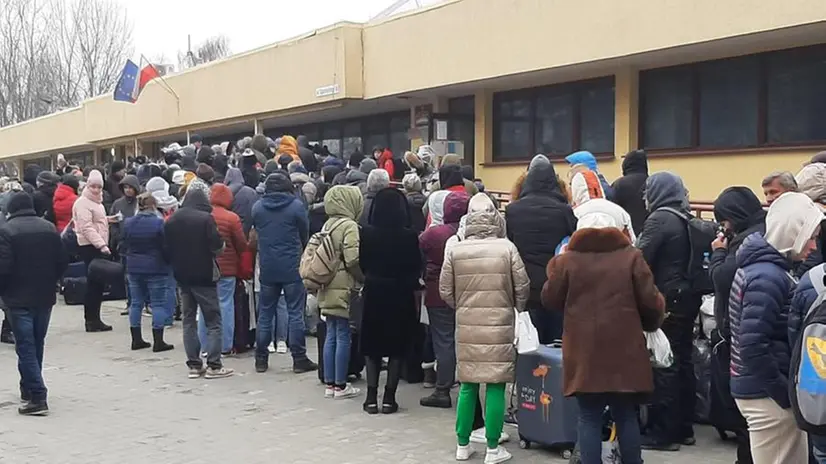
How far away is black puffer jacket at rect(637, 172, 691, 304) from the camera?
626 centimetres

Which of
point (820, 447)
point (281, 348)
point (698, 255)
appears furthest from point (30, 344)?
point (820, 447)

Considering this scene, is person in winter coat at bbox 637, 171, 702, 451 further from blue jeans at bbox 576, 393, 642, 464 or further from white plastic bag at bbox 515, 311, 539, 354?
blue jeans at bbox 576, 393, 642, 464

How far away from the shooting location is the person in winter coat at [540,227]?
6.81m

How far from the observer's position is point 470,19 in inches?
637

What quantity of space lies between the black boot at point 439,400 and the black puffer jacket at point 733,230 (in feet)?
9.38

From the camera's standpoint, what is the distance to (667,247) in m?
6.29

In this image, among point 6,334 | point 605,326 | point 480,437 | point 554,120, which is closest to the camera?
point 605,326

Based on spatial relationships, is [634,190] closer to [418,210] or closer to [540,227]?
[540,227]

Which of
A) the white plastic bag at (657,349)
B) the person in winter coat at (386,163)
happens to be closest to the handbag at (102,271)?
the person in winter coat at (386,163)

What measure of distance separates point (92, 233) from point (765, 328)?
9470 millimetres

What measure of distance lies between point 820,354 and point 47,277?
6385mm

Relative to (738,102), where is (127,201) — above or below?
below

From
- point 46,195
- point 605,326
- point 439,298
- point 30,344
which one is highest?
point 46,195

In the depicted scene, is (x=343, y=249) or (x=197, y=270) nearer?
(x=343, y=249)
